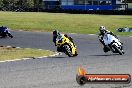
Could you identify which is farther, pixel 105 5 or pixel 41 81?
pixel 105 5

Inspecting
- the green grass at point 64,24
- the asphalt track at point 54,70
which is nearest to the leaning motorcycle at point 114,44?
the asphalt track at point 54,70

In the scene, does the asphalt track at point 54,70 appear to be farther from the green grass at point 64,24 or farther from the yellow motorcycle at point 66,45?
the green grass at point 64,24

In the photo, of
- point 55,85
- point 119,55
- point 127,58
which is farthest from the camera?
point 119,55

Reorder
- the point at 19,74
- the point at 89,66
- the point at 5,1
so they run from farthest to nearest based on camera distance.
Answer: the point at 5,1
the point at 89,66
the point at 19,74

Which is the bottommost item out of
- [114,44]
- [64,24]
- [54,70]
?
[64,24]

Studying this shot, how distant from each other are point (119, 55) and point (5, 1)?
10803 cm

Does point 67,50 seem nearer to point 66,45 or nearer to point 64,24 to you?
point 66,45

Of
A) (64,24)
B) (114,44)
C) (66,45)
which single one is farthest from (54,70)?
(64,24)

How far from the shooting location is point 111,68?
13.0 meters

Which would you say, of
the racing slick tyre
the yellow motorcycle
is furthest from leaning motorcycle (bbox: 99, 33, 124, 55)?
the racing slick tyre

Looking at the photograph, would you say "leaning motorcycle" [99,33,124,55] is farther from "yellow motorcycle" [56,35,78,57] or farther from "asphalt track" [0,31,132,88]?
"yellow motorcycle" [56,35,78,57]

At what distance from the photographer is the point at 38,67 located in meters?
13.0

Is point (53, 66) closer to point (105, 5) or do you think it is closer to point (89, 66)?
point (89, 66)

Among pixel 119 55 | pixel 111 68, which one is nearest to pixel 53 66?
pixel 111 68
